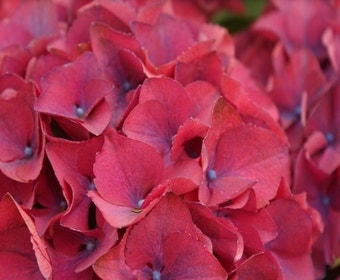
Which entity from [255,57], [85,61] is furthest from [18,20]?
[255,57]

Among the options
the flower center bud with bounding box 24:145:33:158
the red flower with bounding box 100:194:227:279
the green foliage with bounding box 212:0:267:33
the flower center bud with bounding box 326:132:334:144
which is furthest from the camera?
the green foliage with bounding box 212:0:267:33

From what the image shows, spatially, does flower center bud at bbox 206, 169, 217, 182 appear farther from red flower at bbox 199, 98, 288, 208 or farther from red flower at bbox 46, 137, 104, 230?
red flower at bbox 46, 137, 104, 230

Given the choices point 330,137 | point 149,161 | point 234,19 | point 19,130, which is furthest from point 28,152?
point 234,19

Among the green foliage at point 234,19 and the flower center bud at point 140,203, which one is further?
the green foliage at point 234,19

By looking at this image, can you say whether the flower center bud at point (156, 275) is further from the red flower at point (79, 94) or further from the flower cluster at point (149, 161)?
the red flower at point (79, 94)

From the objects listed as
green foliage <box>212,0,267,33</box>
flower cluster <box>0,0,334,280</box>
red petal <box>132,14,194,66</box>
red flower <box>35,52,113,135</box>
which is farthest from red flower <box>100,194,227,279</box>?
green foliage <box>212,0,267,33</box>

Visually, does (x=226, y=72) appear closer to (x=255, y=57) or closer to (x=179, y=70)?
(x=179, y=70)

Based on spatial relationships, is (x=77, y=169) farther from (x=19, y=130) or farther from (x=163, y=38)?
(x=163, y=38)

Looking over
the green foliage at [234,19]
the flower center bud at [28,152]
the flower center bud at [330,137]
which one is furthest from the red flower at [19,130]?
the green foliage at [234,19]
